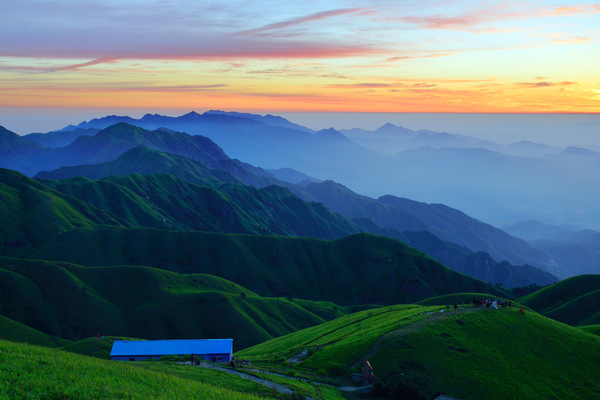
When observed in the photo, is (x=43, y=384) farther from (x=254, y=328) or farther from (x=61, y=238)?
(x=61, y=238)

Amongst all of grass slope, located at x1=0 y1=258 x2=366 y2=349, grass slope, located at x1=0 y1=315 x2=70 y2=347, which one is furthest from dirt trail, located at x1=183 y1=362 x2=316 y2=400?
grass slope, located at x1=0 y1=258 x2=366 y2=349

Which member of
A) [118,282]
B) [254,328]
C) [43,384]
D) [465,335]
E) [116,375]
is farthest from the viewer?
[118,282]

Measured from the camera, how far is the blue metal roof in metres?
72.1

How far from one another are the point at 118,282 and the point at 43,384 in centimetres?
13032

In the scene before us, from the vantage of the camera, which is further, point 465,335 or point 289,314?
point 289,314

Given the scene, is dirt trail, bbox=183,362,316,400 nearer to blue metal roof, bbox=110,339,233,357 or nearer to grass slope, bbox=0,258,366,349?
blue metal roof, bbox=110,339,233,357

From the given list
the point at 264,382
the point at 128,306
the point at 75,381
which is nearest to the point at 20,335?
the point at 128,306

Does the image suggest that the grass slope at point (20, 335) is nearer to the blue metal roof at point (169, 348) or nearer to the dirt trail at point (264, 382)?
the blue metal roof at point (169, 348)

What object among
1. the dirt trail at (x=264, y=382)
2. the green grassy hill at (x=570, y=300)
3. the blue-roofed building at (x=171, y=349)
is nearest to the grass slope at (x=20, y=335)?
the blue-roofed building at (x=171, y=349)

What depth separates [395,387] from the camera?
5209 cm

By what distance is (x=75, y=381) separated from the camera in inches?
1254

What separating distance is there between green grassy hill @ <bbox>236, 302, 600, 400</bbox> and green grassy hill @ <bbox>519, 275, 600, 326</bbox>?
9200cm

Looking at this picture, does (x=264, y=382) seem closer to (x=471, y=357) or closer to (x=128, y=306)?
(x=471, y=357)

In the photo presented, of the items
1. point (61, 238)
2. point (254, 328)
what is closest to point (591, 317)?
point (254, 328)
